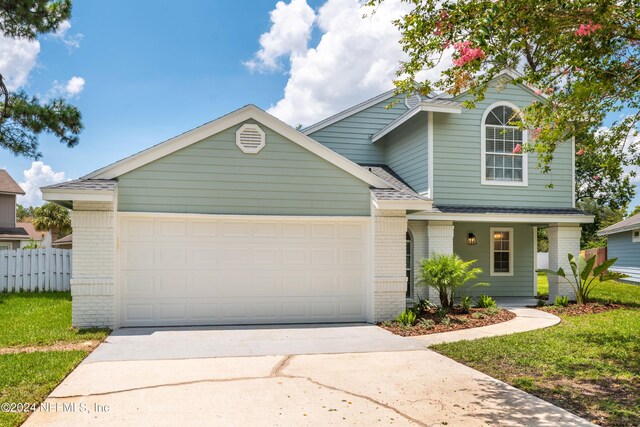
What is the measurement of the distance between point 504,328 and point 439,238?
3516 mm

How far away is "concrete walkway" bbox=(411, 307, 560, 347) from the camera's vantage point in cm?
926

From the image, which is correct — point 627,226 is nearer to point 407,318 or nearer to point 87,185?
point 407,318

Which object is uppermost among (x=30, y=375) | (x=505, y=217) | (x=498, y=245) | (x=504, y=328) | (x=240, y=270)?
(x=505, y=217)

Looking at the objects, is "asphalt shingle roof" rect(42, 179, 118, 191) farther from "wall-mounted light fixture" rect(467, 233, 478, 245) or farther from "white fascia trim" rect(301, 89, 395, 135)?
"wall-mounted light fixture" rect(467, 233, 478, 245)

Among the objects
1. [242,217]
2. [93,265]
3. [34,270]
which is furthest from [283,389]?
[34,270]

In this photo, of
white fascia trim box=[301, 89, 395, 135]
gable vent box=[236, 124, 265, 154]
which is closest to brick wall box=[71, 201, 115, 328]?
gable vent box=[236, 124, 265, 154]

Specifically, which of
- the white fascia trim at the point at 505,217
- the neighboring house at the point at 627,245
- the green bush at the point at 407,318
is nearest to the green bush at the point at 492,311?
the green bush at the point at 407,318

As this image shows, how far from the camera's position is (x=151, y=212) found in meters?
10.2

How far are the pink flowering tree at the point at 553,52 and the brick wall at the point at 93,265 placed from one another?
6149mm

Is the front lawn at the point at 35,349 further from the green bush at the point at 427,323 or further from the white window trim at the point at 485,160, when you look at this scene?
the white window trim at the point at 485,160

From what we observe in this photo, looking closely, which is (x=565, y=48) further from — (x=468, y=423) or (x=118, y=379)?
(x=118, y=379)

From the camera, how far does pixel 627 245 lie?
932 inches

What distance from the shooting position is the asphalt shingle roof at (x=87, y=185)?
954cm

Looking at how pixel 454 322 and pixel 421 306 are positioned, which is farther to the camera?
pixel 421 306
